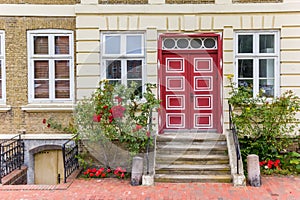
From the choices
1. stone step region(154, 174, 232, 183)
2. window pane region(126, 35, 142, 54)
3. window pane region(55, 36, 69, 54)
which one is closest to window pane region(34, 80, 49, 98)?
window pane region(55, 36, 69, 54)

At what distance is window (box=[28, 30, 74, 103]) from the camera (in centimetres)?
971

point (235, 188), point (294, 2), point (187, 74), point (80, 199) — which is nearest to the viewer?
point (80, 199)

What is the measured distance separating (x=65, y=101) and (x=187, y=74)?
3.81 m

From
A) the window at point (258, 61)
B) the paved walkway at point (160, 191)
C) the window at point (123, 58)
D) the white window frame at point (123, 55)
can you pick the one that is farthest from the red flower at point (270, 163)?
the white window frame at point (123, 55)

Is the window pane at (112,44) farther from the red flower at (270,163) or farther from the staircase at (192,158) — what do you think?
the red flower at (270,163)

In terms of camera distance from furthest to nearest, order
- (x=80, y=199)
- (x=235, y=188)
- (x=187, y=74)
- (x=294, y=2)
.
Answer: (x=187, y=74), (x=294, y=2), (x=235, y=188), (x=80, y=199)

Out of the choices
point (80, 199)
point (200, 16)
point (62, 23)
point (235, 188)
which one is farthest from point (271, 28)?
point (80, 199)

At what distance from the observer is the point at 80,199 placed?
7023 millimetres

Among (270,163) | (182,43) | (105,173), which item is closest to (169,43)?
→ (182,43)

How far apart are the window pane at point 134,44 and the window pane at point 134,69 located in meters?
0.32

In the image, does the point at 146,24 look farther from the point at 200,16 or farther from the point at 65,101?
the point at 65,101

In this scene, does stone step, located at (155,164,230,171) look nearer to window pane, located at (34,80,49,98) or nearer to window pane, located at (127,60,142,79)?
window pane, located at (127,60,142,79)

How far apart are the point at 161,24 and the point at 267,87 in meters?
3.66

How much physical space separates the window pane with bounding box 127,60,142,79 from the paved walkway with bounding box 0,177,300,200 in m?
3.28
